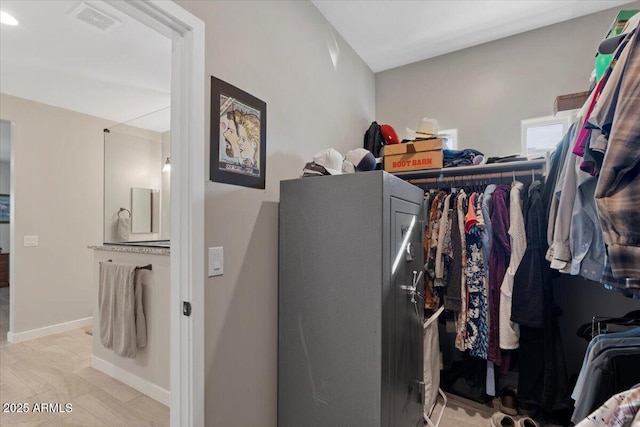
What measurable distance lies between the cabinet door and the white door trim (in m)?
0.82

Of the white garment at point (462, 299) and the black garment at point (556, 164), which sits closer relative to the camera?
the black garment at point (556, 164)

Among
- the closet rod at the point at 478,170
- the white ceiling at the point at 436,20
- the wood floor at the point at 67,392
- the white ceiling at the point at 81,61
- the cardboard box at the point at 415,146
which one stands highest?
the white ceiling at the point at 436,20

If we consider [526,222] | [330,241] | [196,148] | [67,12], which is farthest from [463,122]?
[67,12]

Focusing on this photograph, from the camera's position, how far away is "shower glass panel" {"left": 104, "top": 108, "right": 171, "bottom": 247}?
319cm

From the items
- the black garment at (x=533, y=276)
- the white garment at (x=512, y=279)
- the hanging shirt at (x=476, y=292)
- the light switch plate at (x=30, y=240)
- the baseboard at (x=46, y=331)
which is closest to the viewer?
the black garment at (x=533, y=276)

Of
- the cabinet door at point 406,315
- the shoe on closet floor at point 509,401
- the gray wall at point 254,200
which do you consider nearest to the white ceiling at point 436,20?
the gray wall at point 254,200

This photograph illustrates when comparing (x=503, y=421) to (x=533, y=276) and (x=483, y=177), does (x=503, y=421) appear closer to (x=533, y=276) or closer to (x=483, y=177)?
(x=533, y=276)

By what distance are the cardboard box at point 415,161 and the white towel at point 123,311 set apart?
2.09 meters

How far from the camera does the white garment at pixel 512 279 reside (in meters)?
1.81

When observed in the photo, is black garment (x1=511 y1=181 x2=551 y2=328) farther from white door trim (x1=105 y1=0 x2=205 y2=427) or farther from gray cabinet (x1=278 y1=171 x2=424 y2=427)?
white door trim (x1=105 y1=0 x2=205 y2=427)

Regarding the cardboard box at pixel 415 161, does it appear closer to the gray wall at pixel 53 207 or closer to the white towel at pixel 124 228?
the white towel at pixel 124 228

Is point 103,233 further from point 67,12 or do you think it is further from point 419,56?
point 419,56

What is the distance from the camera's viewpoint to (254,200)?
4.86 ft

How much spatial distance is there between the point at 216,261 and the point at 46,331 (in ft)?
11.8
